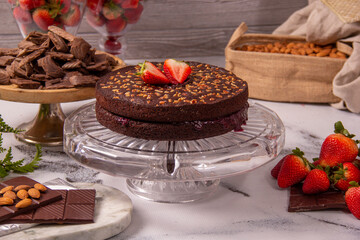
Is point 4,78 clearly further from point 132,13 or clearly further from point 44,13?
point 132,13

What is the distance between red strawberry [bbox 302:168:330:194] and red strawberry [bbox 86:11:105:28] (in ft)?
3.37

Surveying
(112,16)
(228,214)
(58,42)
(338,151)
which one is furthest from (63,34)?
(338,151)

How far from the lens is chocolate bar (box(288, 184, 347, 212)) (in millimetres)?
1037

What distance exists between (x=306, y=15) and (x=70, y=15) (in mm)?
923

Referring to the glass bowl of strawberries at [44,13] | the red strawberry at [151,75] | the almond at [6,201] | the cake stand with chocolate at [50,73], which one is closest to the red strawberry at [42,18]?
the glass bowl of strawberries at [44,13]

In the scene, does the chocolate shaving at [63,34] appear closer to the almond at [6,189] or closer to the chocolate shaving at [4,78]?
the chocolate shaving at [4,78]

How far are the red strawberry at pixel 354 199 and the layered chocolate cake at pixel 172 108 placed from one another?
0.27 metres

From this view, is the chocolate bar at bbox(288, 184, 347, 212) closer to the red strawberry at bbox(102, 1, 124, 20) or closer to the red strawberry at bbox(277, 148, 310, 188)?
the red strawberry at bbox(277, 148, 310, 188)

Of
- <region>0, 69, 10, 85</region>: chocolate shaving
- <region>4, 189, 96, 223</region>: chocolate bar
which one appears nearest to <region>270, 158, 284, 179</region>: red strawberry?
<region>4, 189, 96, 223</region>: chocolate bar

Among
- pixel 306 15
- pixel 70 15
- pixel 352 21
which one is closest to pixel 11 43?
pixel 70 15

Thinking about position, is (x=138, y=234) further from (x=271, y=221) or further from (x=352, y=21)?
(x=352, y=21)

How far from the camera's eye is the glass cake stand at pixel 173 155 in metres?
0.95

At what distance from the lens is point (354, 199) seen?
1.00m

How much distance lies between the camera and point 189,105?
1014 millimetres
